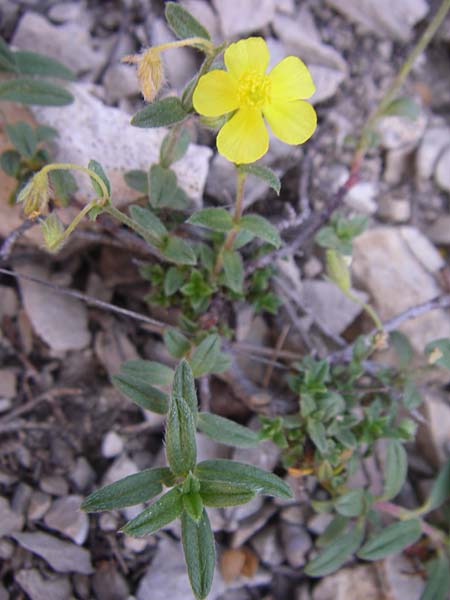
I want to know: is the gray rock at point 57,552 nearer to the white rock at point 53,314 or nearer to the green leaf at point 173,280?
the white rock at point 53,314

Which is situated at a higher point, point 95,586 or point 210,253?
point 210,253

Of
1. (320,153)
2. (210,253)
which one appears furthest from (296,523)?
(320,153)

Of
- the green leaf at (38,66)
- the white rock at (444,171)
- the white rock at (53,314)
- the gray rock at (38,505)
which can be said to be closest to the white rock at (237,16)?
the green leaf at (38,66)

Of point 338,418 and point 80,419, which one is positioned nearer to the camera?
point 338,418

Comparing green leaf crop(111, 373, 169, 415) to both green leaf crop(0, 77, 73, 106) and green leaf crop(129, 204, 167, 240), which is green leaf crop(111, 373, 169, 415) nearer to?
green leaf crop(129, 204, 167, 240)

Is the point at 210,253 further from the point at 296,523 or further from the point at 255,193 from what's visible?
the point at 296,523

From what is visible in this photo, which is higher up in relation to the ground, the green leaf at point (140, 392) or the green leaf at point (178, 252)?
the green leaf at point (178, 252)
